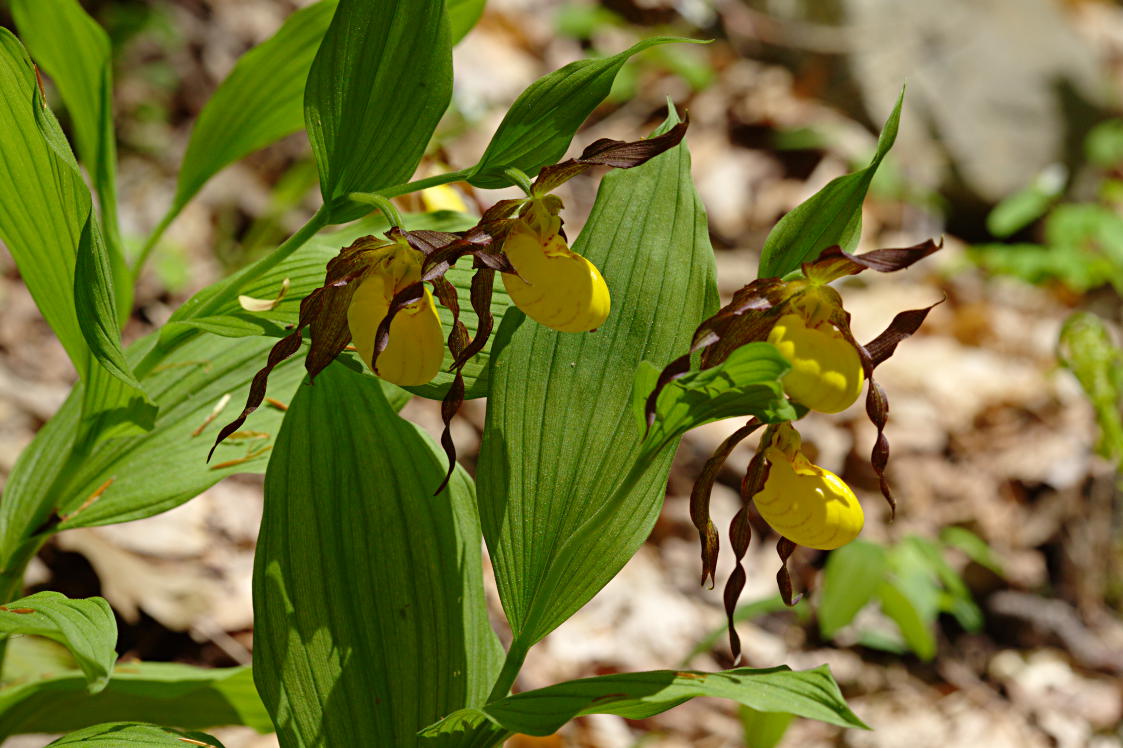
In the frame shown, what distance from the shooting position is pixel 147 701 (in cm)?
113

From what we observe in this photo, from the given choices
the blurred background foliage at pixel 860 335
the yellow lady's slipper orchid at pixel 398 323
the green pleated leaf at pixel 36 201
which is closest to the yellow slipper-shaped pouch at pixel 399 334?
the yellow lady's slipper orchid at pixel 398 323

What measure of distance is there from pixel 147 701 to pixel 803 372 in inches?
36.9

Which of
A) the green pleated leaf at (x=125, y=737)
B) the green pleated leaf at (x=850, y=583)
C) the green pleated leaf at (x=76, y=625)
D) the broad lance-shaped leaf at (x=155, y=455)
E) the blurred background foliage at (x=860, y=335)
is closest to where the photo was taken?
the green pleated leaf at (x=76, y=625)

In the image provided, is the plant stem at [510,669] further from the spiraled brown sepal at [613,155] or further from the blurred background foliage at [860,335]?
the blurred background foliage at [860,335]

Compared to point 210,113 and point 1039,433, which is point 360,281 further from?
point 1039,433

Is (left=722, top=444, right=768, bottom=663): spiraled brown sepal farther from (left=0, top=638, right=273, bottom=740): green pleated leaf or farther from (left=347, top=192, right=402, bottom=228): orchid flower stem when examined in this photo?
(left=0, top=638, right=273, bottom=740): green pleated leaf

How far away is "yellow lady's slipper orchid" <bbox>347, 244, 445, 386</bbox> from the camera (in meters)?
0.75

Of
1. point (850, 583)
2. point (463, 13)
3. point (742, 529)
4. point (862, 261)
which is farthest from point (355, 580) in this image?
point (850, 583)

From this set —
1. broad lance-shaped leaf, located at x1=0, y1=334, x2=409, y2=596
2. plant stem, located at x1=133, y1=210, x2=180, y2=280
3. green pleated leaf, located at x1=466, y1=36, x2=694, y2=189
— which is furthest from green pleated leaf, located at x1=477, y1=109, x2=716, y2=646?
plant stem, located at x1=133, y1=210, x2=180, y2=280

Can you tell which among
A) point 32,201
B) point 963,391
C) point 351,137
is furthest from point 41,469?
point 963,391

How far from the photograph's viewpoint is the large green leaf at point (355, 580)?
0.86m

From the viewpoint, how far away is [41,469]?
1.06 metres

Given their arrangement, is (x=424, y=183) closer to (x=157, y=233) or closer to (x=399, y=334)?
(x=399, y=334)

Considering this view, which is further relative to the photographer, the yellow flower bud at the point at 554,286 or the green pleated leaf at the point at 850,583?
the green pleated leaf at the point at 850,583
